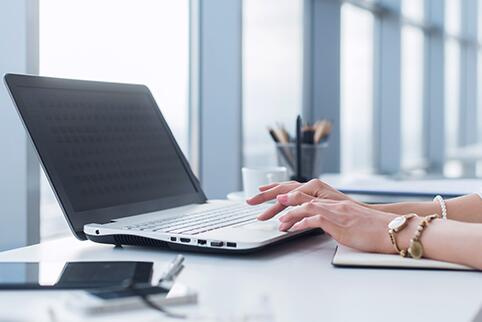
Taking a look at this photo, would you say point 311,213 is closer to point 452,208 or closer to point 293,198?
point 293,198

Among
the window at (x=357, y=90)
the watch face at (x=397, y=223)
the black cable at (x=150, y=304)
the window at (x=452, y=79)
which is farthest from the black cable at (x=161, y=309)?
the window at (x=452, y=79)

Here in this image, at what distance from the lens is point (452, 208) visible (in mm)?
1092

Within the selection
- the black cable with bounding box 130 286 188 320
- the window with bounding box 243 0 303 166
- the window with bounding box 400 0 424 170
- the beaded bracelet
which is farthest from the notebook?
the window with bounding box 400 0 424 170

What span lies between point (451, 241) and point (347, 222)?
13 cm

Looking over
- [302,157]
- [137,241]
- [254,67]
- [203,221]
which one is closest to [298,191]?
[203,221]

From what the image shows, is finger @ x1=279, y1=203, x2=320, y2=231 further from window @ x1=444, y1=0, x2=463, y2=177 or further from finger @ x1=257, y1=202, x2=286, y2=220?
window @ x1=444, y1=0, x2=463, y2=177

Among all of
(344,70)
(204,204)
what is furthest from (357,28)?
(204,204)

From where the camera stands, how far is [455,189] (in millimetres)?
1542

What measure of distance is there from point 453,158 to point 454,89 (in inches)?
48.9

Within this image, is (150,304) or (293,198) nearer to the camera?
(150,304)

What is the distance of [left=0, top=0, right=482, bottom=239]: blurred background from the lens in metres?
1.47

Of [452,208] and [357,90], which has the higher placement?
[357,90]

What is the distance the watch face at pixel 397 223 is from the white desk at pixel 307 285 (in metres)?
0.07

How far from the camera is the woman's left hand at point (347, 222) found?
869 mm
